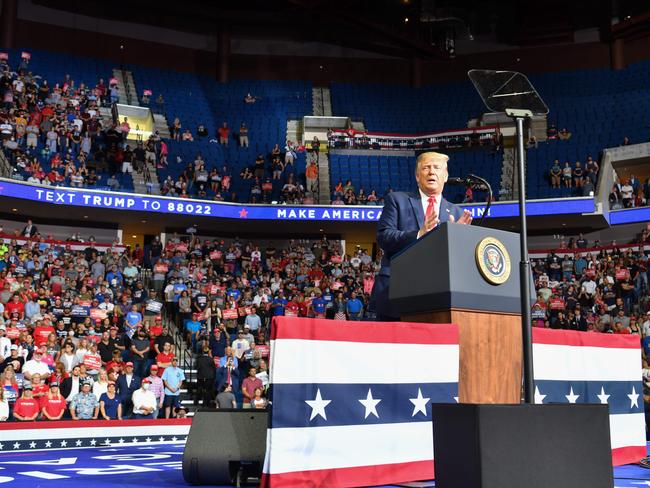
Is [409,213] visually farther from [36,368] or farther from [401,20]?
[401,20]

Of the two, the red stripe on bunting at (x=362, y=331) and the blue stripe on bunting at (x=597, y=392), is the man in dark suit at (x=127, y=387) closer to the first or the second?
the blue stripe on bunting at (x=597, y=392)

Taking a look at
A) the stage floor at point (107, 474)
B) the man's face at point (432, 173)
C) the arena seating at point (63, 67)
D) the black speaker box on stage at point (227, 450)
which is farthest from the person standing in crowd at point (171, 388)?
the arena seating at point (63, 67)

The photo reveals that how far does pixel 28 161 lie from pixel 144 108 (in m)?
6.60

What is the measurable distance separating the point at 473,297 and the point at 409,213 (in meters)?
0.81

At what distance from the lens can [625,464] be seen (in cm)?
507

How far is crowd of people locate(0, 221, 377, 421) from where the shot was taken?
11820 mm

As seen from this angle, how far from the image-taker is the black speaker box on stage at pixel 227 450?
4051 millimetres

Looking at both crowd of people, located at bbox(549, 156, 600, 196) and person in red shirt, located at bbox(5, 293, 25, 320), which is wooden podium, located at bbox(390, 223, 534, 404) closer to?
person in red shirt, located at bbox(5, 293, 25, 320)

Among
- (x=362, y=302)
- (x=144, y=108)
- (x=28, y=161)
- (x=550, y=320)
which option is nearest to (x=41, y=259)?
(x=28, y=161)

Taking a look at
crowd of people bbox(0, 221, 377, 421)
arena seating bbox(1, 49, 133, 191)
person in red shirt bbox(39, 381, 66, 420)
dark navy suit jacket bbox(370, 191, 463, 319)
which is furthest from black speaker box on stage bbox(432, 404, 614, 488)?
arena seating bbox(1, 49, 133, 191)

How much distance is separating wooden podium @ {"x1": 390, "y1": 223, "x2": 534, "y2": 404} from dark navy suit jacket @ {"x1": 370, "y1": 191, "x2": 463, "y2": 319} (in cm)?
18

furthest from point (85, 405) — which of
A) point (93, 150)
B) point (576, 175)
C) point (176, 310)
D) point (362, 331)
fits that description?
point (576, 175)

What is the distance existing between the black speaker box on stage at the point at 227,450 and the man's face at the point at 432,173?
1761mm

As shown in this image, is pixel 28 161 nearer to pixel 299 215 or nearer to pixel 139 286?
pixel 139 286
